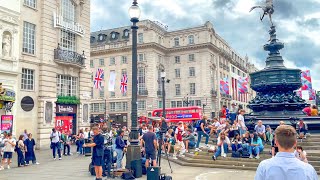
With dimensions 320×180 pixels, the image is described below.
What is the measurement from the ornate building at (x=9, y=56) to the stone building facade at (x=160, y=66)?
37570 millimetres

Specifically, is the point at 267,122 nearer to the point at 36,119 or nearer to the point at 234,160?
the point at 234,160

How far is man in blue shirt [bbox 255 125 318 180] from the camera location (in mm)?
3150

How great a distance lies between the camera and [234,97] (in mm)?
79062

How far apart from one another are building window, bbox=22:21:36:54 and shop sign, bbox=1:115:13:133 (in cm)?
585

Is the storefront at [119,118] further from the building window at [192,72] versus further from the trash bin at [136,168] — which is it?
the trash bin at [136,168]

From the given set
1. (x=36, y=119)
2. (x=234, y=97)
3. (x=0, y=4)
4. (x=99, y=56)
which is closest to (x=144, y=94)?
(x=99, y=56)

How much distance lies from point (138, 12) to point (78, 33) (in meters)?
19.7

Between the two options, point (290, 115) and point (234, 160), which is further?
point (290, 115)

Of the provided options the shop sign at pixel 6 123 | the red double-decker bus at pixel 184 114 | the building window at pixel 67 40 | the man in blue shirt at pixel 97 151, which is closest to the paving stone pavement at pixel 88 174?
the man in blue shirt at pixel 97 151

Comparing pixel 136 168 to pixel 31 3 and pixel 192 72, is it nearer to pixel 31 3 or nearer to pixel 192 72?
pixel 31 3

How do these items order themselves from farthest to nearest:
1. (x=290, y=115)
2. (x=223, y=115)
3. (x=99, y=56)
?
1. (x=99, y=56)
2. (x=223, y=115)
3. (x=290, y=115)

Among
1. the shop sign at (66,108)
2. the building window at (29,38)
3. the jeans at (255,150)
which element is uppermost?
the building window at (29,38)

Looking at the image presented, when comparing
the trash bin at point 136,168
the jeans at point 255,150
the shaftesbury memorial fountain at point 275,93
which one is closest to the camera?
the trash bin at point 136,168

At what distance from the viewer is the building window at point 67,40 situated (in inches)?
1160
